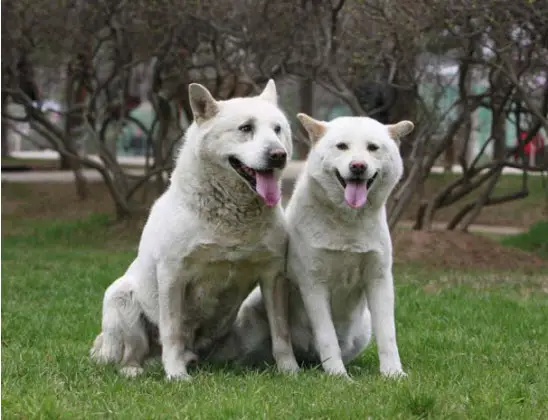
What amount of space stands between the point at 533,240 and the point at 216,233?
11389 mm

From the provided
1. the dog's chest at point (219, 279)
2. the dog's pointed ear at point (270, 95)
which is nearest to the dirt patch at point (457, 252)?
the dog's pointed ear at point (270, 95)

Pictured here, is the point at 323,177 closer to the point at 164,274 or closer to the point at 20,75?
the point at 164,274

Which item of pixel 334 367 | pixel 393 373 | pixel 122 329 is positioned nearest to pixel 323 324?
pixel 334 367

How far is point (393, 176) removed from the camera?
6000 mm

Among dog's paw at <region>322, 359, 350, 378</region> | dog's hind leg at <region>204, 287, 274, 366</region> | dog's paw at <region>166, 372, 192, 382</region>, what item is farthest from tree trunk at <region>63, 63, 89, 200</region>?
dog's paw at <region>322, 359, 350, 378</region>

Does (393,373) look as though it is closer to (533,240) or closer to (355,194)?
(355,194)

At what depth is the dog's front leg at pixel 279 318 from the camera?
6.20m

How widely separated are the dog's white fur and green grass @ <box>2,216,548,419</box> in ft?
0.82

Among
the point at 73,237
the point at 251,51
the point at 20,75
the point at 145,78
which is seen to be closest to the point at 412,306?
the point at 251,51

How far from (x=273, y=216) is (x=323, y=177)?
1.24 ft

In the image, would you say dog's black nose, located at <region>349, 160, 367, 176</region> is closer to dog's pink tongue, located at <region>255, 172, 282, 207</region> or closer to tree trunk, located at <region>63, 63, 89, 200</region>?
dog's pink tongue, located at <region>255, 172, 282, 207</region>

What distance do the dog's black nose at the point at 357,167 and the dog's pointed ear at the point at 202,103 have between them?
866 mm

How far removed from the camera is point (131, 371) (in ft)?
20.4

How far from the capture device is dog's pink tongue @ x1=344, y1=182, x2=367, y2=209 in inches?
229
